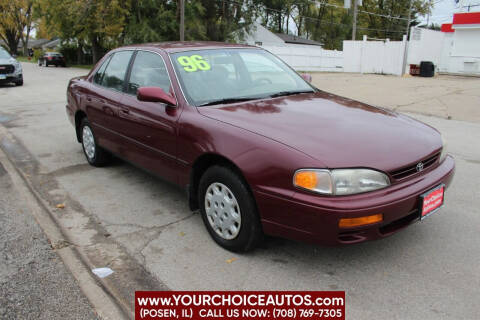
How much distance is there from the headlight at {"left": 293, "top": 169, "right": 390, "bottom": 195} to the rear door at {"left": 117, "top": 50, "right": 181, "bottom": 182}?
1.37 m

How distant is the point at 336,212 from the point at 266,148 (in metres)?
0.63

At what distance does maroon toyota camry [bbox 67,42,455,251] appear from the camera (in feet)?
8.64

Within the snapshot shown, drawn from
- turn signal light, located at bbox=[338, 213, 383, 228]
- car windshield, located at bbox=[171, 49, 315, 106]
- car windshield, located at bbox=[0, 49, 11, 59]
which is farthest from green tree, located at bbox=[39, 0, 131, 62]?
turn signal light, located at bbox=[338, 213, 383, 228]

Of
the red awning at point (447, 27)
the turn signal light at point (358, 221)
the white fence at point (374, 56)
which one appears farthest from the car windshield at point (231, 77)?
the red awning at point (447, 27)

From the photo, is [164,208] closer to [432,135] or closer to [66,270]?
[66,270]

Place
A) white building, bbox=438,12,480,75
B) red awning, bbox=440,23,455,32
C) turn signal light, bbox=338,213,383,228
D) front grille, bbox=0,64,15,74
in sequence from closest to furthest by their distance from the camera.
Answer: turn signal light, bbox=338,213,383,228 < front grille, bbox=0,64,15,74 < white building, bbox=438,12,480,75 < red awning, bbox=440,23,455,32

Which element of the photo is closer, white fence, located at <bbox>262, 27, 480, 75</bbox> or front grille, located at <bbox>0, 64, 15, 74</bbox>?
front grille, located at <bbox>0, 64, 15, 74</bbox>

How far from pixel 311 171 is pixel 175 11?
31061 mm

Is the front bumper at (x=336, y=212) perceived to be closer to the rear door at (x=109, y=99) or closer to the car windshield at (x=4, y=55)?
the rear door at (x=109, y=99)

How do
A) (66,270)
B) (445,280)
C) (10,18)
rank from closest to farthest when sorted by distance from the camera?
(445,280)
(66,270)
(10,18)

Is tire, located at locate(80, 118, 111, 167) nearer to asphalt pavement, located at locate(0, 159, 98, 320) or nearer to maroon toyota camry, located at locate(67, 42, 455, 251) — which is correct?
maroon toyota camry, located at locate(67, 42, 455, 251)

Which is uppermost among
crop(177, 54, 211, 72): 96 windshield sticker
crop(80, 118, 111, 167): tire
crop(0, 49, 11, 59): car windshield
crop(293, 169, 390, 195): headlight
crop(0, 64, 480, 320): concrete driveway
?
crop(0, 49, 11, 59): car windshield

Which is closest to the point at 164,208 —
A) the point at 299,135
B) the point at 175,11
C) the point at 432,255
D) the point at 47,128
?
the point at 299,135

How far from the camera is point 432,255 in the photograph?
317cm
